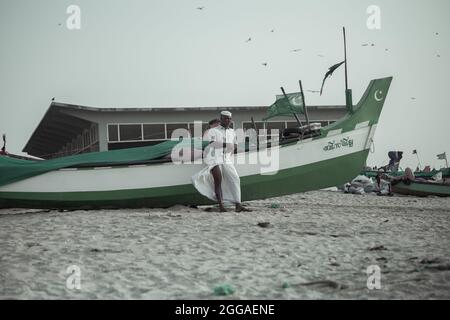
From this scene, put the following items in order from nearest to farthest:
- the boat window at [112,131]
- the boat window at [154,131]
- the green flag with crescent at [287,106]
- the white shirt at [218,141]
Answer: the white shirt at [218,141] → the green flag with crescent at [287,106] → the boat window at [112,131] → the boat window at [154,131]

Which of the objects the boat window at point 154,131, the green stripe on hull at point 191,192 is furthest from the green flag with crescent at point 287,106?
the boat window at point 154,131

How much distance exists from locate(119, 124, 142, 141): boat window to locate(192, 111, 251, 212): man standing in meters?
14.3

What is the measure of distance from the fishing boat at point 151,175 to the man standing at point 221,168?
631mm

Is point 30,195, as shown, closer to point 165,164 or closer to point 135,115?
Result: point 165,164

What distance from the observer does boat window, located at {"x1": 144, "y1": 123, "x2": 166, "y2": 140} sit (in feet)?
75.9

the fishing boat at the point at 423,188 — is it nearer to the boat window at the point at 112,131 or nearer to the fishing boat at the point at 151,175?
the fishing boat at the point at 151,175

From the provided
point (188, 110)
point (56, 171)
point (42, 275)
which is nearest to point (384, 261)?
point (42, 275)

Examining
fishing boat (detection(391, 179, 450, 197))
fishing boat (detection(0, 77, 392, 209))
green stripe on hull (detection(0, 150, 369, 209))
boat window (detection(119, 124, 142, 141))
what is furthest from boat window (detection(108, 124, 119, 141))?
green stripe on hull (detection(0, 150, 369, 209))

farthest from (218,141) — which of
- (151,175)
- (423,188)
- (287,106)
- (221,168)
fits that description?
(423,188)

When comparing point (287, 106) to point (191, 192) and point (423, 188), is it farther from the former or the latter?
point (423, 188)

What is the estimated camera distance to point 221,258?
4848 millimetres

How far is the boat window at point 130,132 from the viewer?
75.0 ft

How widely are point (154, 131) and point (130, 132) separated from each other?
1073 mm
